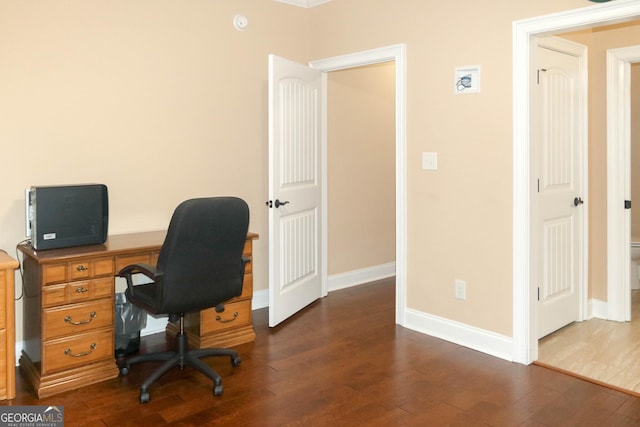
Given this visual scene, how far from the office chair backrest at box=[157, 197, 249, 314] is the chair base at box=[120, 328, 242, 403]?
32 centimetres

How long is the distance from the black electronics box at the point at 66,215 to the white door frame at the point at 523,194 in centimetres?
240

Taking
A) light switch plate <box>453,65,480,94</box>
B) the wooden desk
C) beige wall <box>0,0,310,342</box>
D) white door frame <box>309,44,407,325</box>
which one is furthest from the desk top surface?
light switch plate <box>453,65,480,94</box>

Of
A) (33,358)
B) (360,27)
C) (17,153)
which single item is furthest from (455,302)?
(17,153)

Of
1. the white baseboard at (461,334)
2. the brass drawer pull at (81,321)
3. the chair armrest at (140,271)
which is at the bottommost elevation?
the white baseboard at (461,334)

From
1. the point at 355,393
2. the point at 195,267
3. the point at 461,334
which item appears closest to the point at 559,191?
the point at 461,334

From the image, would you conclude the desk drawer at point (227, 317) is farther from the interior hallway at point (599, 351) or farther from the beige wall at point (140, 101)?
the interior hallway at point (599, 351)

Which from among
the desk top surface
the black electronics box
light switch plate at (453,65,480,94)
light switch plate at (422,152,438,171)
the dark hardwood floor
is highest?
light switch plate at (453,65,480,94)

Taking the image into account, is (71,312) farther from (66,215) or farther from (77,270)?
(66,215)

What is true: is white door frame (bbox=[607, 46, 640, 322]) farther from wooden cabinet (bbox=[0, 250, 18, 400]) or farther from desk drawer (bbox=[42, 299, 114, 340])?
wooden cabinet (bbox=[0, 250, 18, 400])

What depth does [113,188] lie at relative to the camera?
359 cm

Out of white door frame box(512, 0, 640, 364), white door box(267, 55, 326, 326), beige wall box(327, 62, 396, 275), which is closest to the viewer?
white door frame box(512, 0, 640, 364)

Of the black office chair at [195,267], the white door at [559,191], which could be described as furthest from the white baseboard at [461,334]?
the black office chair at [195,267]

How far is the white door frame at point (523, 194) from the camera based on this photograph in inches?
125

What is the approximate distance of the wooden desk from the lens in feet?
9.27
